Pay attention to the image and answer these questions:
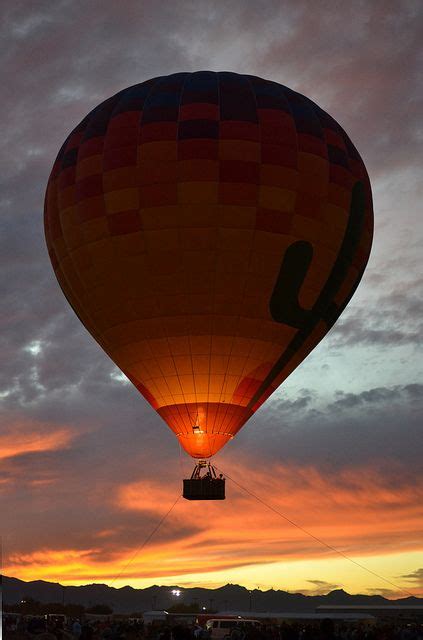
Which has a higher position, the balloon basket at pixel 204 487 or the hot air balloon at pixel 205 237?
the hot air balloon at pixel 205 237

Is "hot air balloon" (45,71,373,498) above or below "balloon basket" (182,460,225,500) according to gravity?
above

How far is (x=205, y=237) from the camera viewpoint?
24.8 m

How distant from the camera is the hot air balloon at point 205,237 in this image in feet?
81.6

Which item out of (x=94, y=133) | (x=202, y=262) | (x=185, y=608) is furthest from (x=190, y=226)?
(x=185, y=608)

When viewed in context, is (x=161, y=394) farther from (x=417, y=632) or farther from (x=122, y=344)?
(x=417, y=632)

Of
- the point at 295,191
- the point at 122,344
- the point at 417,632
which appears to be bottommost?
the point at 417,632

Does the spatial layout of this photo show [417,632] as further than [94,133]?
No

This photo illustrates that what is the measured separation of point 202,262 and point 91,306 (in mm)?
3877

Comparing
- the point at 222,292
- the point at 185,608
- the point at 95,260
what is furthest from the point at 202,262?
the point at 185,608

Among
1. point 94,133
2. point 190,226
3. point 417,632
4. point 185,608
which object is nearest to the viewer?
point 417,632

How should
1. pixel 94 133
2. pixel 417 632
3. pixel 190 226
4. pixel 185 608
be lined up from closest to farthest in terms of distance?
pixel 417 632 → pixel 190 226 → pixel 94 133 → pixel 185 608

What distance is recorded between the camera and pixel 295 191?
2531cm

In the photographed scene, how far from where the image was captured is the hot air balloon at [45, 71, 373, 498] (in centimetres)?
2488

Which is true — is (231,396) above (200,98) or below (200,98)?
below
